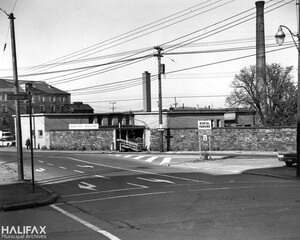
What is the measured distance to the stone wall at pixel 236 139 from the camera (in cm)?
3897

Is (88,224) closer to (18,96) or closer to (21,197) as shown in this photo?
(21,197)

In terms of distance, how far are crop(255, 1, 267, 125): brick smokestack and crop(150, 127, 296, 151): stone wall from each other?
24.6 feet

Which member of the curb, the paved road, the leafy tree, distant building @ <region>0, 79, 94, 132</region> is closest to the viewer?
the paved road

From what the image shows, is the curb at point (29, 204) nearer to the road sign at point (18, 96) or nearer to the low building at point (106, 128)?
the road sign at point (18, 96)

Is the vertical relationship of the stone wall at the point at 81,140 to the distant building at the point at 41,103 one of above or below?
below

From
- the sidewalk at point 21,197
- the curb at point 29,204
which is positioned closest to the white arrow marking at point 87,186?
the sidewalk at point 21,197

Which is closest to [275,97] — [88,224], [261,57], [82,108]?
[261,57]

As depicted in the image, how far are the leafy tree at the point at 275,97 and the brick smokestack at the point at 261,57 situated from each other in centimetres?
24

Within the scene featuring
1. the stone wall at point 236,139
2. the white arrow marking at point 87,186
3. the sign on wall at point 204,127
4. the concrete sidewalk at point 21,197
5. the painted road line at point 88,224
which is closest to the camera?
the painted road line at point 88,224


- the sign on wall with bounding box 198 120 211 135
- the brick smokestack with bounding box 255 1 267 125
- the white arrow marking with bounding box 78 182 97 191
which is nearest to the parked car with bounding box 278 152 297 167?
the sign on wall with bounding box 198 120 211 135

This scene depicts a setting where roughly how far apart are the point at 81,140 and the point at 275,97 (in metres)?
24.0

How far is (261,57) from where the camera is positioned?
52.8m

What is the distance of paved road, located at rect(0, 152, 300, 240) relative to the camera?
25.5 ft

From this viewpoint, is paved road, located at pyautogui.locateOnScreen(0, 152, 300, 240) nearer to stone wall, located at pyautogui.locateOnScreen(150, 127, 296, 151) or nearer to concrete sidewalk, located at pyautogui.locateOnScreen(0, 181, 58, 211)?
concrete sidewalk, located at pyautogui.locateOnScreen(0, 181, 58, 211)
